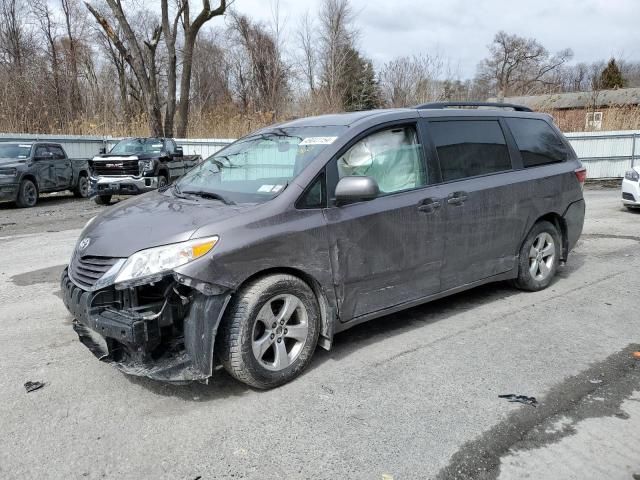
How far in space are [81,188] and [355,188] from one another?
50.1ft

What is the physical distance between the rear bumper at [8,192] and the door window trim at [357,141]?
42.0 ft

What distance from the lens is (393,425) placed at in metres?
3.07

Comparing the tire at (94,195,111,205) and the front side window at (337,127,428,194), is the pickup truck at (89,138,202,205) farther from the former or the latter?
the front side window at (337,127,428,194)

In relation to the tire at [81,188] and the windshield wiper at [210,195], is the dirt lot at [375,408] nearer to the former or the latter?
the windshield wiper at [210,195]

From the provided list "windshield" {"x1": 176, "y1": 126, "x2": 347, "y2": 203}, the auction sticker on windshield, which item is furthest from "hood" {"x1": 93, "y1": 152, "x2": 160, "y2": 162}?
the auction sticker on windshield

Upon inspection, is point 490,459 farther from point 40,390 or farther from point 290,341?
point 40,390

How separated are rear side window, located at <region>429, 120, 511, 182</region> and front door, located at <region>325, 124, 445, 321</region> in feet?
0.81

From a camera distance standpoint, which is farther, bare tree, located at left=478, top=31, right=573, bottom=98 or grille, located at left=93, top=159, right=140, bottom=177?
bare tree, located at left=478, top=31, right=573, bottom=98

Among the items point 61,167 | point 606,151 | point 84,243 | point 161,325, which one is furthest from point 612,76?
point 161,325

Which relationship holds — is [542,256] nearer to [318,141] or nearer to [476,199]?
[476,199]

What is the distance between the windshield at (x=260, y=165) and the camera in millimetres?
3838

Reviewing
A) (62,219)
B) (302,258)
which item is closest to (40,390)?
(302,258)

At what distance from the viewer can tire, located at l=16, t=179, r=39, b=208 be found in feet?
46.5

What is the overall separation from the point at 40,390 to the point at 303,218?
209 centimetres
